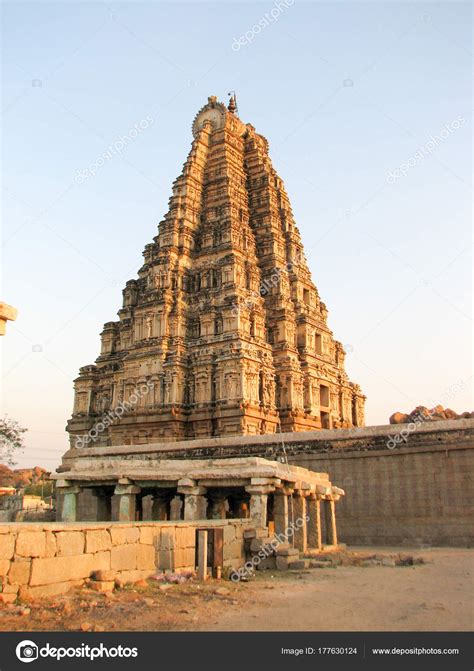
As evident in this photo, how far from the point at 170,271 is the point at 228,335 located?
7.44m

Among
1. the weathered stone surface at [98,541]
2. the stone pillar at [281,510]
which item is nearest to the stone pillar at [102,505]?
the stone pillar at [281,510]

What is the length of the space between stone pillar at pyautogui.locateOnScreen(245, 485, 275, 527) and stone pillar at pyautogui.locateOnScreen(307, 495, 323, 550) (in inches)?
160

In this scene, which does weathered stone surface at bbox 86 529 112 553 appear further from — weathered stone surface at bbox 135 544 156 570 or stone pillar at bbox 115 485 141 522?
stone pillar at bbox 115 485 141 522

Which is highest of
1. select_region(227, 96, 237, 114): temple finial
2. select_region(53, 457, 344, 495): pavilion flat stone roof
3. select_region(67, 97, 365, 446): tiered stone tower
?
select_region(227, 96, 237, 114): temple finial

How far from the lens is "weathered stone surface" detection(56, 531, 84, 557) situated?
34.0 ft

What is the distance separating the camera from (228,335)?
1415 inches

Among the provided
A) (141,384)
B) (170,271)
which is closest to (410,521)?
(141,384)

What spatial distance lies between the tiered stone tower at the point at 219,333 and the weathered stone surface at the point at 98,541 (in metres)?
21.8

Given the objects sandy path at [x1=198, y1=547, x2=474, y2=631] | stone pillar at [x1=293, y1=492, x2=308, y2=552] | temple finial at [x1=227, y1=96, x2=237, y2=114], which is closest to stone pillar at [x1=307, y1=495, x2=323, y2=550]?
stone pillar at [x1=293, y1=492, x2=308, y2=552]

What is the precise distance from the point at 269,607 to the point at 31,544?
163 inches

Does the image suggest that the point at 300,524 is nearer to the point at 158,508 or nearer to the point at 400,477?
the point at 158,508

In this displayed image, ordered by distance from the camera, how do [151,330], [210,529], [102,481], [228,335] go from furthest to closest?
[151,330] → [228,335] → [102,481] → [210,529]

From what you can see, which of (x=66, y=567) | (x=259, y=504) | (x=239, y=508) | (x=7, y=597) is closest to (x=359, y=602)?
(x=66, y=567)
